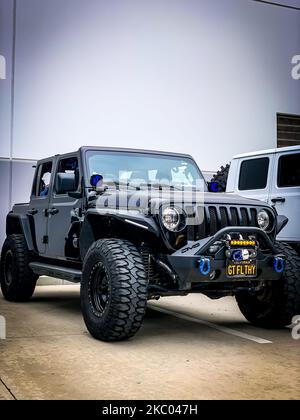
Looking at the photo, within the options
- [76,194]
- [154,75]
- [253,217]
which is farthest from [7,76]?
[253,217]

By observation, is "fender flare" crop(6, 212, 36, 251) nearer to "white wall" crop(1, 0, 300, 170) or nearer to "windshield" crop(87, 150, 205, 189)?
"windshield" crop(87, 150, 205, 189)

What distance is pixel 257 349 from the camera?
14.7 feet

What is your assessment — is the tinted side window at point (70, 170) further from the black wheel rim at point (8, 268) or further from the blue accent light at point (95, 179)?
the black wheel rim at point (8, 268)

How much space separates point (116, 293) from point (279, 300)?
5.17ft

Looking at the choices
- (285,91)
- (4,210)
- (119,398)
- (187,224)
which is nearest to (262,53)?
(285,91)

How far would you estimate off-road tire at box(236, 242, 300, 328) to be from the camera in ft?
16.3

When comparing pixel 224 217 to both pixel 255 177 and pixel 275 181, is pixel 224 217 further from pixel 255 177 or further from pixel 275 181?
pixel 255 177

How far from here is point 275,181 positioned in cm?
704

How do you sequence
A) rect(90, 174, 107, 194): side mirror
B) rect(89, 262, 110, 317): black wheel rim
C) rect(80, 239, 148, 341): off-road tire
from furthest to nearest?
rect(90, 174, 107, 194): side mirror → rect(89, 262, 110, 317): black wheel rim → rect(80, 239, 148, 341): off-road tire

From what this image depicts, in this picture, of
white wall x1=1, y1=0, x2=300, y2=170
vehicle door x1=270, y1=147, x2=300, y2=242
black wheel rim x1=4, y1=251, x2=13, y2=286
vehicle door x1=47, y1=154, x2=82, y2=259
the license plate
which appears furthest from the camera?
white wall x1=1, y1=0, x2=300, y2=170

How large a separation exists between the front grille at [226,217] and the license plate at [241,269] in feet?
1.21

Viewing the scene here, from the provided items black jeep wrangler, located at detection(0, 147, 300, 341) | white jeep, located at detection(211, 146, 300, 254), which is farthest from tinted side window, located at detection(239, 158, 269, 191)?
black jeep wrangler, located at detection(0, 147, 300, 341)

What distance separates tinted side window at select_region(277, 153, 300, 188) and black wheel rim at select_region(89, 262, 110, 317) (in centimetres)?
306

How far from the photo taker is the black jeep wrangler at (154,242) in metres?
4.42
